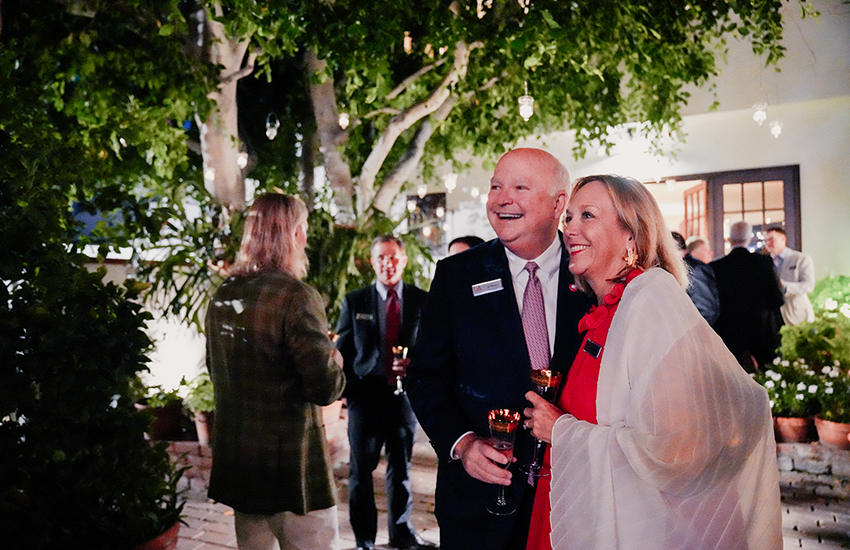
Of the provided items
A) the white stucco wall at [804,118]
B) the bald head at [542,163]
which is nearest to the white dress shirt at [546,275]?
the bald head at [542,163]

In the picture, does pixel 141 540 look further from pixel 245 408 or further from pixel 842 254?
pixel 842 254

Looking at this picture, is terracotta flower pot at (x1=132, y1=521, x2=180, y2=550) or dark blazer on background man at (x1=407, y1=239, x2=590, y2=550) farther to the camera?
terracotta flower pot at (x1=132, y1=521, x2=180, y2=550)

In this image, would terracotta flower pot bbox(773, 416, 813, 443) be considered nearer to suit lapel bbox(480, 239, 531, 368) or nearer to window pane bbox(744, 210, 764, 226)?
suit lapel bbox(480, 239, 531, 368)

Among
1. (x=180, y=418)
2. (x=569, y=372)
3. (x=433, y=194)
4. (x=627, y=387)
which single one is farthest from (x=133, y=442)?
(x=433, y=194)

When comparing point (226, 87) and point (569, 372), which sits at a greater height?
point (226, 87)

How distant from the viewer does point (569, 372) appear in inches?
71.4

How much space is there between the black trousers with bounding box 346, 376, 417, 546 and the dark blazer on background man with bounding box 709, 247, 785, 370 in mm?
3608

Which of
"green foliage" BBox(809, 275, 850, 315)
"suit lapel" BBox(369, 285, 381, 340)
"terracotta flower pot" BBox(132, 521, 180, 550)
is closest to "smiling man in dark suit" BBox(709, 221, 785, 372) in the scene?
"green foliage" BBox(809, 275, 850, 315)

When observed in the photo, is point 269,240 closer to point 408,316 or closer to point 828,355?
point 408,316

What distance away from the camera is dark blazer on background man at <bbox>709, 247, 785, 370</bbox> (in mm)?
6074

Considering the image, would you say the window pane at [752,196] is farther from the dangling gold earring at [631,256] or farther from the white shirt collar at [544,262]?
the dangling gold earring at [631,256]

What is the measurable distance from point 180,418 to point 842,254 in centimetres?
850

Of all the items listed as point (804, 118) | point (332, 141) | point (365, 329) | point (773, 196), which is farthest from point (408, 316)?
point (804, 118)

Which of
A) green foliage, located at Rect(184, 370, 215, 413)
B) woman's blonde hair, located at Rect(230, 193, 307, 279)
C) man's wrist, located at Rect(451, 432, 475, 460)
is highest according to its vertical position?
woman's blonde hair, located at Rect(230, 193, 307, 279)
